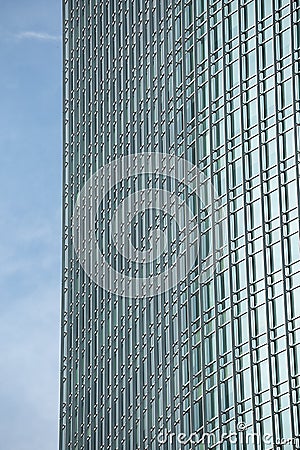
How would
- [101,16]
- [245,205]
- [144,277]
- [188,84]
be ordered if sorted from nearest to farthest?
[245,205] < [188,84] < [144,277] < [101,16]

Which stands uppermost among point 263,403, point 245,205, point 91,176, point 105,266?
point 91,176

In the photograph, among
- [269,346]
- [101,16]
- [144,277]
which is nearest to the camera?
[269,346]

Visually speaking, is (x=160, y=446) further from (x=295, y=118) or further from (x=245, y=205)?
(x=295, y=118)

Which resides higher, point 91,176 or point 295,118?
point 91,176

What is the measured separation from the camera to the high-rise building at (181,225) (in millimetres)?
85125

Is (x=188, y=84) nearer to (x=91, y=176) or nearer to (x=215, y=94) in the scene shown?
(x=215, y=94)

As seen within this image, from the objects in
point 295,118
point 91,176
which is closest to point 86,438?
point 91,176

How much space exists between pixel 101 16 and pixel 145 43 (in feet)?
46.9

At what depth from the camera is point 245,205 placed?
89.7 m

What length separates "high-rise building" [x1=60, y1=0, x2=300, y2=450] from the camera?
85125 mm

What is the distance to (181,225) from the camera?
10262 centimetres

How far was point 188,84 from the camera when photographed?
103562mm

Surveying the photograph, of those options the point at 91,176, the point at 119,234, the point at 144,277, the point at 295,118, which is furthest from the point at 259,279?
the point at 91,176

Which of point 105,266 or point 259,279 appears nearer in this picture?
point 259,279
